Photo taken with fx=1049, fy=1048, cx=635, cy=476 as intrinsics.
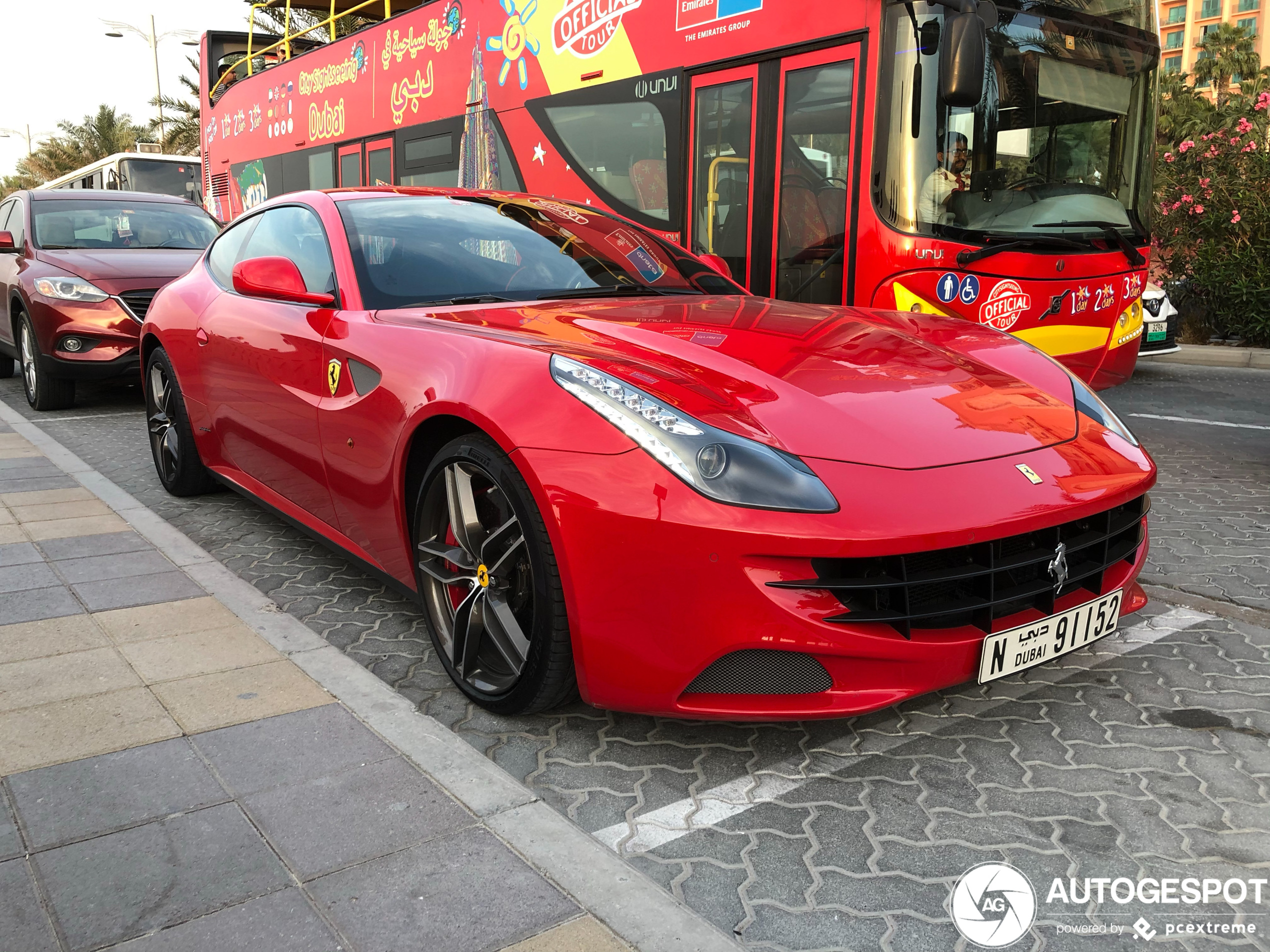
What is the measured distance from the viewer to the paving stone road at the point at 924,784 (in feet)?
6.70

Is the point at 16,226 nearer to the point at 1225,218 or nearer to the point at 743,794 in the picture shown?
the point at 743,794

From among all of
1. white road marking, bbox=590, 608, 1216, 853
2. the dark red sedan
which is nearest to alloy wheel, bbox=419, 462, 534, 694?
white road marking, bbox=590, 608, 1216, 853

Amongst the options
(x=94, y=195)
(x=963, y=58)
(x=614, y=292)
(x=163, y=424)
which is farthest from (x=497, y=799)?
(x=94, y=195)

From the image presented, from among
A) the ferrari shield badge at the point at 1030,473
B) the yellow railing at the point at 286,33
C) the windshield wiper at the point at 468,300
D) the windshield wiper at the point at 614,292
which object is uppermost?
the yellow railing at the point at 286,33

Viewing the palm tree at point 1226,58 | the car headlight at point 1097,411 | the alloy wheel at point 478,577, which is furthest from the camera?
the palm tree at point 1226,58

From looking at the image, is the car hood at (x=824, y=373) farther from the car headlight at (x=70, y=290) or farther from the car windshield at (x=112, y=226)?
the car windshield at (x=112, y=226)

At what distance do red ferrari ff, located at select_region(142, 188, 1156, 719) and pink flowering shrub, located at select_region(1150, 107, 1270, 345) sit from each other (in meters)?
11.9

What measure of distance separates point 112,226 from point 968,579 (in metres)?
8.51

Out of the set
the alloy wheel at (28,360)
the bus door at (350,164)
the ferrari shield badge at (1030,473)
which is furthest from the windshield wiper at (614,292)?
the bus door at (350,164)

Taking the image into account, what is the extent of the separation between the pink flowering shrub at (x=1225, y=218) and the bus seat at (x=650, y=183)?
9403 millimetres

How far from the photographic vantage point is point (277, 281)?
11.5ft

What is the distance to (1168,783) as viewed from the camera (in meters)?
2.48

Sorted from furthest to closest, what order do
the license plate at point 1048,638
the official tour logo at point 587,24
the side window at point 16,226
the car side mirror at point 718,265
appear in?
the side window at point 16,226
the official tour logo at point 587,24
the car side mirror at point 718,265
the license plate at point 1048,638

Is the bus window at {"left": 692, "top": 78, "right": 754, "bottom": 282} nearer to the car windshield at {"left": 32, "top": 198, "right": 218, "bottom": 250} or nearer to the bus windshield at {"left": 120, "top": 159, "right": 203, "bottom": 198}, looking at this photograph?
the car windshield at {"left": 32, "top": 198, "right": 218, "bottom": 250}
